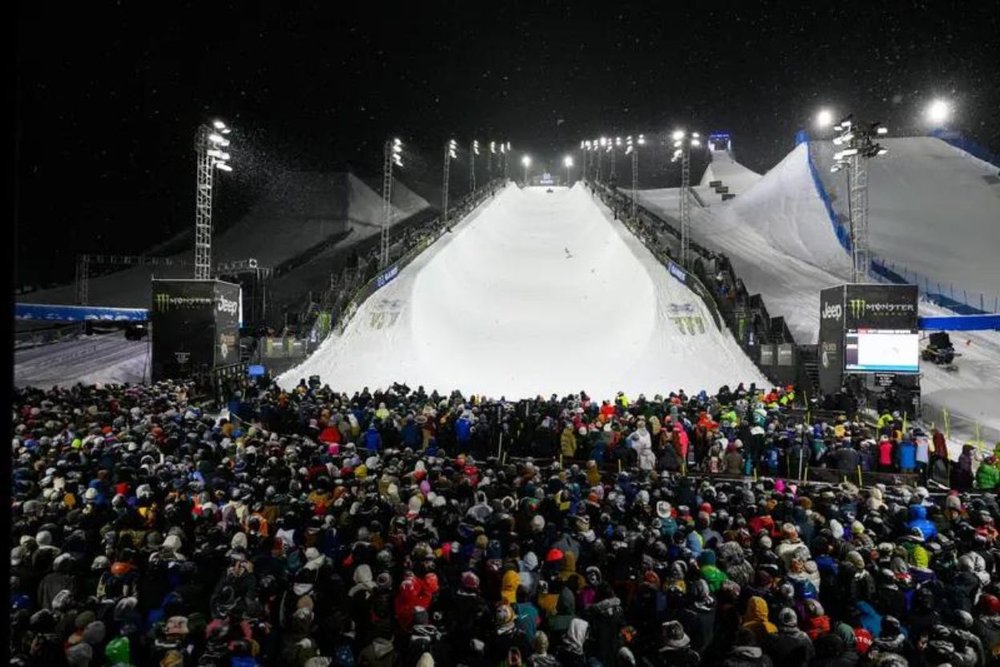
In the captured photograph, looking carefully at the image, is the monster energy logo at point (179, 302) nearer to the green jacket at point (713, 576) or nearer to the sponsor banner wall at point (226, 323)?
the sponsor banner wall at point (226, 323)

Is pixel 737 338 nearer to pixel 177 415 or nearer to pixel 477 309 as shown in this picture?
pixel 477 309

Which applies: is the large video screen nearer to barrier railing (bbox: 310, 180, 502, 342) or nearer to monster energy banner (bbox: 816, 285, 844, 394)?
monster energy banner (bbox: 816, 285, 844, 394)

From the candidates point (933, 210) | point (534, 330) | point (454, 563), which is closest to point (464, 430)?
point (454, 563)

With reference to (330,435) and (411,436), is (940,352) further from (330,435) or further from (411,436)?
(330,435)

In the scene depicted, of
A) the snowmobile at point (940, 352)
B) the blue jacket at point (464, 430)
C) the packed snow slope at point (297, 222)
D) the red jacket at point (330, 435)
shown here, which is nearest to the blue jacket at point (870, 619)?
the blue jacket at point (464, 430)

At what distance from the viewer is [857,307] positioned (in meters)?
18.6

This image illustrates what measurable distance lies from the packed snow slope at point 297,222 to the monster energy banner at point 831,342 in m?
36.8

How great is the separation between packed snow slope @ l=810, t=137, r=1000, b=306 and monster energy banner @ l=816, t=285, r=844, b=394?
1723 cm

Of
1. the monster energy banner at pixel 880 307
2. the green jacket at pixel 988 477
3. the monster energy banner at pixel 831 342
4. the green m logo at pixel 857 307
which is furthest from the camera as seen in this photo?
the monster energy banner at pixel 831 342

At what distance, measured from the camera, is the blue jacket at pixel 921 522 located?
763 cm

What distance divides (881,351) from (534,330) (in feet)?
43.4

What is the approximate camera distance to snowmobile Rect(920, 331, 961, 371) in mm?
23297

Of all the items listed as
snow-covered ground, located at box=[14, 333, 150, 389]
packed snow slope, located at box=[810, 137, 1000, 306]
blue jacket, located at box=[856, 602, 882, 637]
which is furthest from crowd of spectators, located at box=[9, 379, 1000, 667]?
packed snow slope, located at box=[810, 137, 1000, 306]

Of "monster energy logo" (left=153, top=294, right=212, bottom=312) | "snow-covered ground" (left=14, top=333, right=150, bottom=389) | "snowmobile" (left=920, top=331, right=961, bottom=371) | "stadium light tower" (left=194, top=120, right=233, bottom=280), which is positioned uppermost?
"stadium light tower" (left=194, top=120, right=233, bottom=280)
